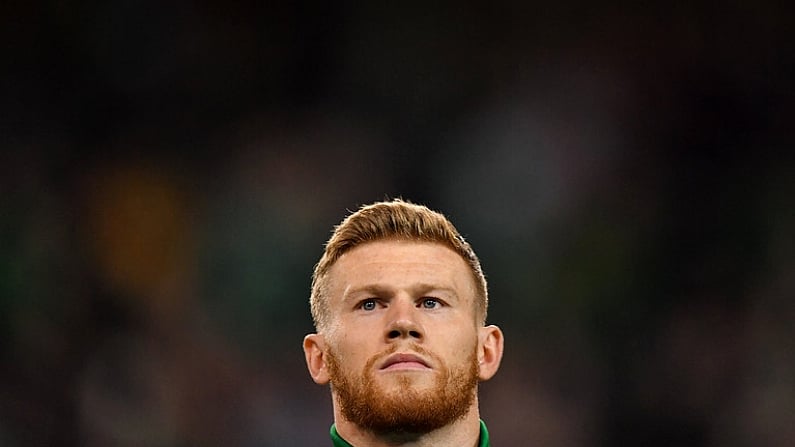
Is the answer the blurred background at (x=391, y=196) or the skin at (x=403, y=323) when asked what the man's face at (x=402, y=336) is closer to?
the skin at (x=403, y=323)

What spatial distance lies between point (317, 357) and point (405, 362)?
1.36 feet

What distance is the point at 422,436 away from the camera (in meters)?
3.34

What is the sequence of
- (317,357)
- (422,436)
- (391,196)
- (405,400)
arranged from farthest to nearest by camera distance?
1. (391,196)
2. (317,357)
3. (422,436)
4. (405,400)

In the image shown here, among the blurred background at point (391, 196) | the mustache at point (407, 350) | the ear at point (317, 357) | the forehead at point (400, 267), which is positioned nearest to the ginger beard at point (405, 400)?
the mustache at point (407, 350)

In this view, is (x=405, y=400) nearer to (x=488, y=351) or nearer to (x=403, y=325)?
(x=403, y=325)

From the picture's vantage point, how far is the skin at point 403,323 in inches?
130

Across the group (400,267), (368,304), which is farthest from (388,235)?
(368,304)

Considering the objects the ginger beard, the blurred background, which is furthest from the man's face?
the blurred background
